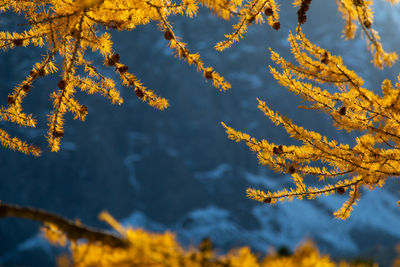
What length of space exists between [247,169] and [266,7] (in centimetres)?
6148

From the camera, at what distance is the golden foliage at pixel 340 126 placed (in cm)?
182

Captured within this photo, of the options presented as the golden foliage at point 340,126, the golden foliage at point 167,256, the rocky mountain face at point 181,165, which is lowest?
the golden foliage at point 167,256

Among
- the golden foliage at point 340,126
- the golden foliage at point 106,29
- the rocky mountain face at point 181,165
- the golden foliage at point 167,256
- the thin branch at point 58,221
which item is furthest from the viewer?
the rocky mountain face at point 181,165

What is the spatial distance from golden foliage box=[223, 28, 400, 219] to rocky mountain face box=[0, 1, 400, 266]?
49.1 metres

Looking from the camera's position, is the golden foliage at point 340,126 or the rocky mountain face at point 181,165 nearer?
the golden foliage at point 340,126

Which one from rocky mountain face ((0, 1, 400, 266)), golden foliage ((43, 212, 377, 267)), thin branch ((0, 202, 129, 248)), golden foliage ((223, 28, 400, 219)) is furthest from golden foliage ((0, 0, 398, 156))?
rocky mountain face ((0, 1, 400, 266))

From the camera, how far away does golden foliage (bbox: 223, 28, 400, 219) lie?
71.5 inches

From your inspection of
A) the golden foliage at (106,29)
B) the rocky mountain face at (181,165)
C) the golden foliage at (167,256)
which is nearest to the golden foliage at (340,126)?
the golden foliage at (106,29)

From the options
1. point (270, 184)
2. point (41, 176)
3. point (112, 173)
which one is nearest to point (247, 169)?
point (270, 184)

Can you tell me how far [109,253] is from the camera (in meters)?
0.92

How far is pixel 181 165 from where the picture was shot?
199ft

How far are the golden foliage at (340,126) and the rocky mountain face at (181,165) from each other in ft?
161

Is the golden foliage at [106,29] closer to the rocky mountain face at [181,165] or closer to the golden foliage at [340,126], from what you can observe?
the golden foliage at [340,126]

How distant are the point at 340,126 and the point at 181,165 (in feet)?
193
